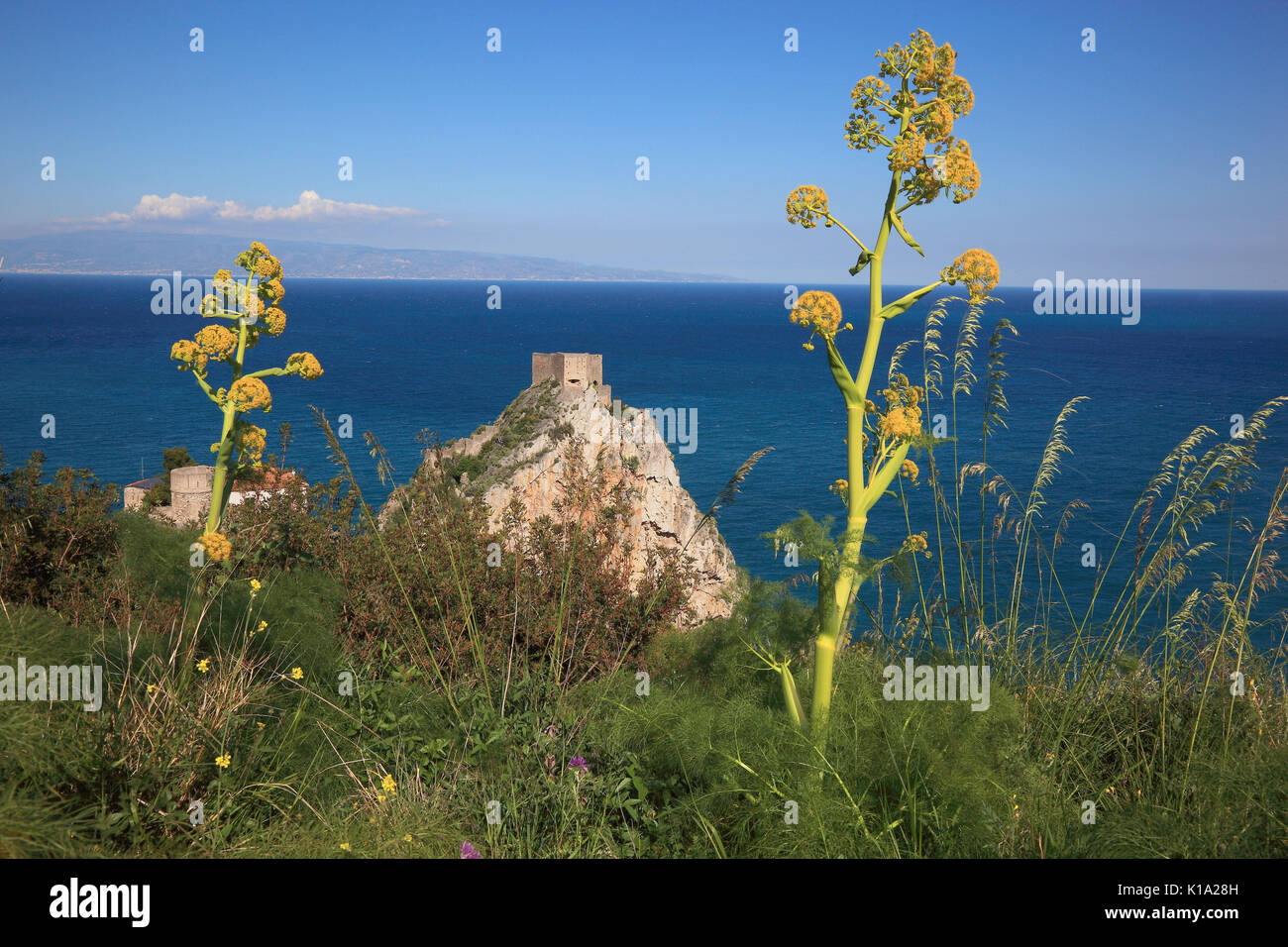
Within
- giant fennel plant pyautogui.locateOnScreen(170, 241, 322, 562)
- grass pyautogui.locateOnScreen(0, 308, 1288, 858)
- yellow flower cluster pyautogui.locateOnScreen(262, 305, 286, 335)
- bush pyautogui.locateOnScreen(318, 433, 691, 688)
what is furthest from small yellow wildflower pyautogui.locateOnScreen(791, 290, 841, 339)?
yellow flower cluster pyautogui.locateOnScreen(262, 305, 286, 335)

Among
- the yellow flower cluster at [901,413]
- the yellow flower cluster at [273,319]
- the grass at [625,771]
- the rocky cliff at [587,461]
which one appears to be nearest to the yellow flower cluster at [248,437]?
the yellow flower cluster at [273,319]

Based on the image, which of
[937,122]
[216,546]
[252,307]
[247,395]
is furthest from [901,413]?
[252,307]

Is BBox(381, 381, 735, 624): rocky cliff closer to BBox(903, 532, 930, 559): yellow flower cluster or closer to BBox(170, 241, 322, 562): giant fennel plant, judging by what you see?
BBox(170, 241, 322, 562): giant fennel plant

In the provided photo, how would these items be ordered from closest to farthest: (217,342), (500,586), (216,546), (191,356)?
1. (216,546)
2. (217,342)
3. (191,356)
4. (500,586)

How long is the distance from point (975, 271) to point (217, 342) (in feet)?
18.2

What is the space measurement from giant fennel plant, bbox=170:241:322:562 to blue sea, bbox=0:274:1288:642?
444 cm

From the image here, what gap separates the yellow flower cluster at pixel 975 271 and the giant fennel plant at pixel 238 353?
4.74m

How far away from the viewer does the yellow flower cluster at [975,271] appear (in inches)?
148

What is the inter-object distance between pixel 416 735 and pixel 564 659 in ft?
6.46

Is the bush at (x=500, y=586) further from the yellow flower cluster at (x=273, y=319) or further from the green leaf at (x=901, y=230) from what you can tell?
the green leaf at (x=901, y=230)

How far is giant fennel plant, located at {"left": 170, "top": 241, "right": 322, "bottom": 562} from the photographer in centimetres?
661

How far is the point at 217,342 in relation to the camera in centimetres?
665

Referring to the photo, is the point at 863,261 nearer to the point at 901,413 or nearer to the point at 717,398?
the point at 901,413

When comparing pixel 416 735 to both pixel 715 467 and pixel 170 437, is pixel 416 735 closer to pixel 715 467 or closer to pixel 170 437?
pixel 715 467
